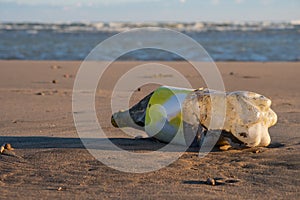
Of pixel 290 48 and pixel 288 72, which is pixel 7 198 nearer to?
pixel 288 72

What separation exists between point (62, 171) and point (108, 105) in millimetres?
3089

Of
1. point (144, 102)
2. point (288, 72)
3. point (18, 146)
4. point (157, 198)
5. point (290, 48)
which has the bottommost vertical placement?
point (157, 198)

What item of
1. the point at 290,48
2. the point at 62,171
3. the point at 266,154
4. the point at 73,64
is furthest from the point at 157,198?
the point at 290,48

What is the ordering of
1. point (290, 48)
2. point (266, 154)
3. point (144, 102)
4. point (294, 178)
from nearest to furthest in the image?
point (294, 178) → point (266, 154) → point (144, 102) → point (290, 48)

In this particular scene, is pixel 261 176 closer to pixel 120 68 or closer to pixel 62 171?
pixel 62 171

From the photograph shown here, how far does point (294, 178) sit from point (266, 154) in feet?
2.02

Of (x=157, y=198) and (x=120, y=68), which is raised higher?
(x=120, y=68)

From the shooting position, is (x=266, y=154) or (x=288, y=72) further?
(x=288, y=72)

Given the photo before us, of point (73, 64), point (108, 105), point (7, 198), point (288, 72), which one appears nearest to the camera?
point (7, 198)

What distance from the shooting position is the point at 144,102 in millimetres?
4637

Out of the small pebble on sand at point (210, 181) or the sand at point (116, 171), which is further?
the small pebble on sand at point (210, 181)

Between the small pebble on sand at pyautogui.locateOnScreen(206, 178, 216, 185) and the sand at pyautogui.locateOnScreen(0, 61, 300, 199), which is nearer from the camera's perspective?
the sand at pyautogui.locateOnScreen(0, 61, 300, 199)

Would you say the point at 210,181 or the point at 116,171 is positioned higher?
the point at 116,171

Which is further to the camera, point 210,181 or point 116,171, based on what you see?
point 116,171
